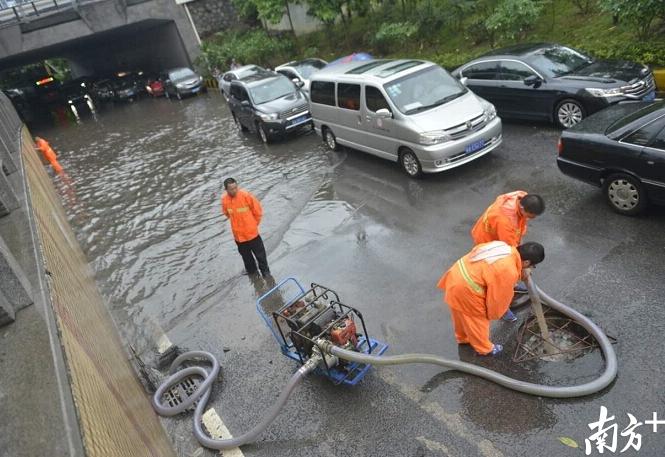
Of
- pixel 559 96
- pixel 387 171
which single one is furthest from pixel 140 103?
pixel 559 96

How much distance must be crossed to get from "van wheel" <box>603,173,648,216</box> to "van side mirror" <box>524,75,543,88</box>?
379 centimetres

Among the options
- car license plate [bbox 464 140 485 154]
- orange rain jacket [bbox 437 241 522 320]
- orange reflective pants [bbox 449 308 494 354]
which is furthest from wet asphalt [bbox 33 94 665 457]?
orange rain jacket [bbox 437 241 522 320]

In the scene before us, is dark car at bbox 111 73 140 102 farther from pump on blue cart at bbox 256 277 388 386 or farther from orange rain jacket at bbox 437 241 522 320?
orange rain jacket at bbox 437 241 522 320

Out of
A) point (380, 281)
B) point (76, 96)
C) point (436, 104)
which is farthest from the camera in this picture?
point (76, 96)

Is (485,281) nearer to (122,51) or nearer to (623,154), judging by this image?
(623,154)

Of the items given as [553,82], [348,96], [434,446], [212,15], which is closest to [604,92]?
[553,82]

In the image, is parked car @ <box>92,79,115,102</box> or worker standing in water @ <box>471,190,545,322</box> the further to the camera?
parked car @ <box>92,79,115,102</box>

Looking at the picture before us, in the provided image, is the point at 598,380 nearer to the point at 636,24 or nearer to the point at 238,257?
the point at 238,257

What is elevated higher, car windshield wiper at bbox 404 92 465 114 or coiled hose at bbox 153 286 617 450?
car windshield wiper at bbox 404 92 465 114

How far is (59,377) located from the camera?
125 inches

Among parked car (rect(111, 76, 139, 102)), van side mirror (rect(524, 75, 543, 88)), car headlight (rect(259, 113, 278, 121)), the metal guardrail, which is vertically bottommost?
van side mirror (rect(524, 75, 543, 88))

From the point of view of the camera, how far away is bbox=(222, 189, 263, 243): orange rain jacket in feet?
22.4

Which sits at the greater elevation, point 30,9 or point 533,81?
point 30,9

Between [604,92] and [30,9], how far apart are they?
27.5 meters
